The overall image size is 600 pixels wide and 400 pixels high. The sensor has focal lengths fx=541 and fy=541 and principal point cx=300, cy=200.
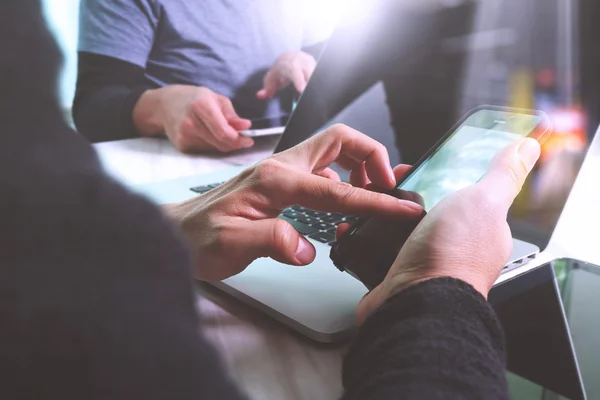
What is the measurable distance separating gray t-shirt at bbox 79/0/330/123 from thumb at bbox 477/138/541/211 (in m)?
0.78

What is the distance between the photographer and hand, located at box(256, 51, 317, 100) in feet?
3.28

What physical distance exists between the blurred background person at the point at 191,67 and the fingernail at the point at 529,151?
0.48 meters

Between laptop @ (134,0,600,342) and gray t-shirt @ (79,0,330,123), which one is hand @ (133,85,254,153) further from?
gray t-shirt @ (79,0,330,123)

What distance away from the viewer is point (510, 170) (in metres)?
0.36

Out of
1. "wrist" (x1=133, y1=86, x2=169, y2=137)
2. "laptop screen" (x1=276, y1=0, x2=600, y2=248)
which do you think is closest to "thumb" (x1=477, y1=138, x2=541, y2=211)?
"laptop screen" (x1=276, y1=0, x2=600, y2=248)

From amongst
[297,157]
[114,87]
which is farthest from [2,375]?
[114,87]

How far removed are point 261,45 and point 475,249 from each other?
1.04m

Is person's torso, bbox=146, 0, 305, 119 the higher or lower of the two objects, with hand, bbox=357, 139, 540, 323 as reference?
lower

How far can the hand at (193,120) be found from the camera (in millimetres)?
795

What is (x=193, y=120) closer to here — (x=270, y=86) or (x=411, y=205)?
(x=270, y=86)

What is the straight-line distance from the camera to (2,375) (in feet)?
0.43

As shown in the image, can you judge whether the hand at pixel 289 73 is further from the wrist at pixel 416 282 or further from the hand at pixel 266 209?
the wrist at pixel 416 282

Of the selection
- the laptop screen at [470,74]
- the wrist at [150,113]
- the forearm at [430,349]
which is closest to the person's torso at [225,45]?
the wrist at [150,113]

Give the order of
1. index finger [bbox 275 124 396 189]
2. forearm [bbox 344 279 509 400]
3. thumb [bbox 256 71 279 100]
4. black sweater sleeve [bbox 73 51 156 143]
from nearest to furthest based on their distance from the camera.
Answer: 1. forearm [bbox 344 279 509 400]
2. index finger [bbox 275 124 396 189]
3. black sweater sleeve [bbox 73 51 156 143]
4. thumb [bbox 256 71 279 100]
